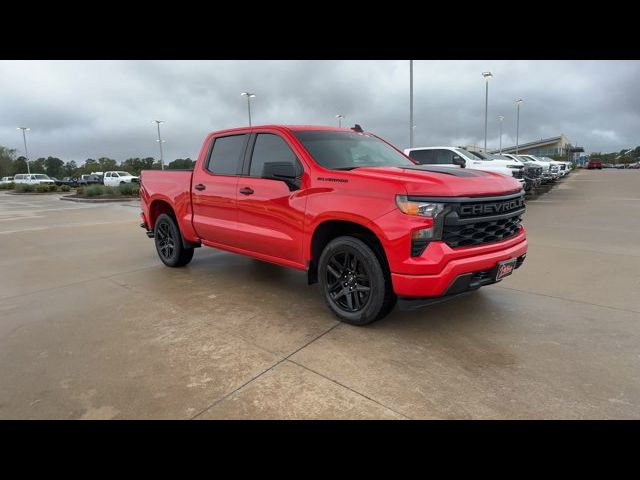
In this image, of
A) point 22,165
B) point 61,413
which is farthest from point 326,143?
point 22,165

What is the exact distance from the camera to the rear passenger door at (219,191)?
16.4 ft

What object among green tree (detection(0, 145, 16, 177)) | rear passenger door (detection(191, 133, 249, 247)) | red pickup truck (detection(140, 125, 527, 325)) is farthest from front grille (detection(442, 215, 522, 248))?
green tree (detection(0, 145, 16, 177))

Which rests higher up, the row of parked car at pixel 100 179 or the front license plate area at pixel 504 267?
the row of parked car at pixel 100 179

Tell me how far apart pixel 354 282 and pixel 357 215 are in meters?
0.66

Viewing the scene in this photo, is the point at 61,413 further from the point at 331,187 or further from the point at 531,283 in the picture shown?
the point at 531,283

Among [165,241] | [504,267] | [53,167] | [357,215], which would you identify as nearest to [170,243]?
[165,241]

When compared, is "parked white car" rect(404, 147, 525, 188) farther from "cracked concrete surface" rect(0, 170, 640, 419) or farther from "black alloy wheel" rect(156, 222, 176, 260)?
"black alloy wheel" rect(156, 222, 176, 260)

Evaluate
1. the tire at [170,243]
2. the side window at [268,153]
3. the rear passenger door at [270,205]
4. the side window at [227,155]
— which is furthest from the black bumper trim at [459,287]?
the tire at [170,243]

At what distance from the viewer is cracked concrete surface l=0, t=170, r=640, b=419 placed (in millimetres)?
2699

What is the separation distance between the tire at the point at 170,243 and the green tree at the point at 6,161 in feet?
317

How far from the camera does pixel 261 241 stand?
4652mm

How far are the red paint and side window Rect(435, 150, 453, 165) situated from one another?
9.91 m

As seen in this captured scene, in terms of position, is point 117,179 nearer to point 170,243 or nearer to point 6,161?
point 170,243

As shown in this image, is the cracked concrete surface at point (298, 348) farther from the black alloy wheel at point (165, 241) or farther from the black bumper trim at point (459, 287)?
the black alloy wheel at point (165, 241)
